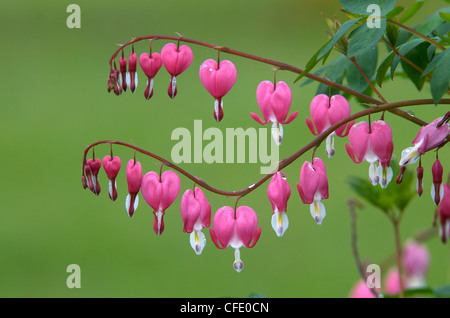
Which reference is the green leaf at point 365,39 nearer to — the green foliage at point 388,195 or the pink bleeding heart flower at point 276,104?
the pink bleeding heart flower at point 276,104

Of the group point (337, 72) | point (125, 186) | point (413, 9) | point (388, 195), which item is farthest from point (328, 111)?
point (125, 186)

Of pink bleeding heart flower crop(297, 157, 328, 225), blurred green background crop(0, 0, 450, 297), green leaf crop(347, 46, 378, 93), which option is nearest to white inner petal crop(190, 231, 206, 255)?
pink bleeding heart flower crop(297, 157, 328, 225)

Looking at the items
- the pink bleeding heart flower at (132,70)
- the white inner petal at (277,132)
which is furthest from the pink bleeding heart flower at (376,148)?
the pink bleeding heart flower at (132,70)

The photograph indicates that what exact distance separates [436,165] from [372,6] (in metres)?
0.21

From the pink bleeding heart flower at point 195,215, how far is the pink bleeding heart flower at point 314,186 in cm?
13

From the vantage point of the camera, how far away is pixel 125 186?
14.6ft

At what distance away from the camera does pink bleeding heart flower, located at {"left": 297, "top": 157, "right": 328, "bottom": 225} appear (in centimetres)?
84

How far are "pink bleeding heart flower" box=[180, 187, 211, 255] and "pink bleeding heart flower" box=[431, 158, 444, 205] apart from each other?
11.4 inches

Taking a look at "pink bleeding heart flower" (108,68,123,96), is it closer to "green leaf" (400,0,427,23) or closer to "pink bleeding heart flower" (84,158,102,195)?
"pink bleeding heart flower" (84,158,102,195)

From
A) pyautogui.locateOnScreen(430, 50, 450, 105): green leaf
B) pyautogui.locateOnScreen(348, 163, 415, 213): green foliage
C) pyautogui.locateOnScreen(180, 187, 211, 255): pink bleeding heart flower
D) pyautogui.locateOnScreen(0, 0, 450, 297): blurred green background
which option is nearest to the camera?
pyautogui.locateOnScreen(430, 50, 450, 105): green leaf

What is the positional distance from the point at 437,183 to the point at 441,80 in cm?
14

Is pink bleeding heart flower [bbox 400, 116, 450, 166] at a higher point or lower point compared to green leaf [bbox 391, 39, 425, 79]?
lower

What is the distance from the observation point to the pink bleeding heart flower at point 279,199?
2.75 ft
